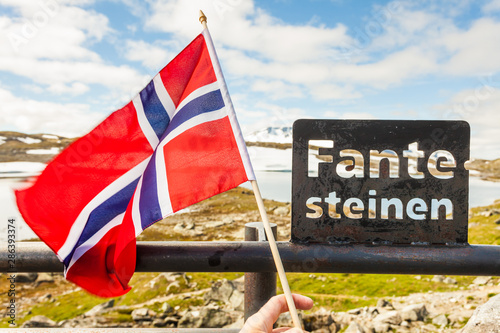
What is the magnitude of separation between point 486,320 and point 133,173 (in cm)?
234

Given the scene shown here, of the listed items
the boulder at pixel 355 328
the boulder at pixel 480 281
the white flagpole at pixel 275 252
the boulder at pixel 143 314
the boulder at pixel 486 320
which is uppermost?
the white flagpole at pixel 275 252

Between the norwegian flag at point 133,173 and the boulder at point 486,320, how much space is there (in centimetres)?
168

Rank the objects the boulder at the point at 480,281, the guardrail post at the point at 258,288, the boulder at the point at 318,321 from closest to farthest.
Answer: the guardrail post at the point at 258,288 → the boulder at the point at 318,321 → the boulder at the point at 480,281

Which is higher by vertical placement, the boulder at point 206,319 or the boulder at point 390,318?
the boulder at point 390,318

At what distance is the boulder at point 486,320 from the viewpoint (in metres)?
2.00

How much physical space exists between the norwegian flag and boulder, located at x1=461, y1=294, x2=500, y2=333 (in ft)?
5.52

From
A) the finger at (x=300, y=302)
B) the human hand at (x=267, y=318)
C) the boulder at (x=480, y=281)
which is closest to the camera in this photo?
the human hand at (x=267, y=318)

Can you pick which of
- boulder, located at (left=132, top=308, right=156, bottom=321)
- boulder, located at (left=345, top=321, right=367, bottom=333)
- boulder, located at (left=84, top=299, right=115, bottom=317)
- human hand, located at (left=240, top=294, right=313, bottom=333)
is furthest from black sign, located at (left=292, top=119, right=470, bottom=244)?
boulder, located at (left=84, top=299, right=115, bottom=317)

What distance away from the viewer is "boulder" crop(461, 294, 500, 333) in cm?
200

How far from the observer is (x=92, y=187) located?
6.46 ft

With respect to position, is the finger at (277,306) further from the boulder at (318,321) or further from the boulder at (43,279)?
the boulder at (43,279)

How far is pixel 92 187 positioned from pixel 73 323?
12.0 ft

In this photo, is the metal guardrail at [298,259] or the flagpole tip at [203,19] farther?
the flagpole tip at [203,19]

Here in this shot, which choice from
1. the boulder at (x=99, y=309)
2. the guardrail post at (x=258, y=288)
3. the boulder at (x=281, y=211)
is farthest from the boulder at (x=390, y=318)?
the boulder at (x=281, y=211)
